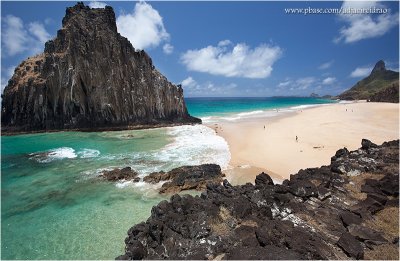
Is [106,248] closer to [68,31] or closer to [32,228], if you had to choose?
[32,228]

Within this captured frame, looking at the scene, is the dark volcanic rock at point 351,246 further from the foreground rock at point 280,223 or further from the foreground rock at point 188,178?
the foreground rock at point 188,178

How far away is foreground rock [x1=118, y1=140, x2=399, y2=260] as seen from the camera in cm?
923

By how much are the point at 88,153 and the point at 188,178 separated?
701 inches

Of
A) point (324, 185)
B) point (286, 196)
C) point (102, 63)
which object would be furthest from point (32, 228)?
point (102, 63)

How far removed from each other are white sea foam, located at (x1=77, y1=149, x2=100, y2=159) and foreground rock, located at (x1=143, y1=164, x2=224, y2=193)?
13.0m

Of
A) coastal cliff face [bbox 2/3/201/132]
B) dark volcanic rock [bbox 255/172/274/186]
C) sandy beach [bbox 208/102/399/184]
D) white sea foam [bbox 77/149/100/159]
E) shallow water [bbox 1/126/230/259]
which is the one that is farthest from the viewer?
coastal cliff face [bbox 2/3/201/132]

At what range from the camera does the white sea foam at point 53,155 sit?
29.7 m

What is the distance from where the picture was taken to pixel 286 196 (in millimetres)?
12945

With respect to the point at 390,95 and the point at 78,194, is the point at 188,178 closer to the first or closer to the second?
the point at 78,194

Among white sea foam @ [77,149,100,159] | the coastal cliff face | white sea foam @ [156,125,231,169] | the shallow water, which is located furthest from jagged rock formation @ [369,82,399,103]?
white sea foam @ [77,149,100,159]

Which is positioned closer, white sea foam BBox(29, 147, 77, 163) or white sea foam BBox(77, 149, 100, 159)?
white sea foam BBox(29, 147, 77, 163)

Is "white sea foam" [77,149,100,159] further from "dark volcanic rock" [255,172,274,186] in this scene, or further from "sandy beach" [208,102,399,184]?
"dark volcanic rock" [255,172,274,186]

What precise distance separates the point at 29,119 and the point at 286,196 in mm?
55596

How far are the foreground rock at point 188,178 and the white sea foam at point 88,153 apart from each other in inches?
511
